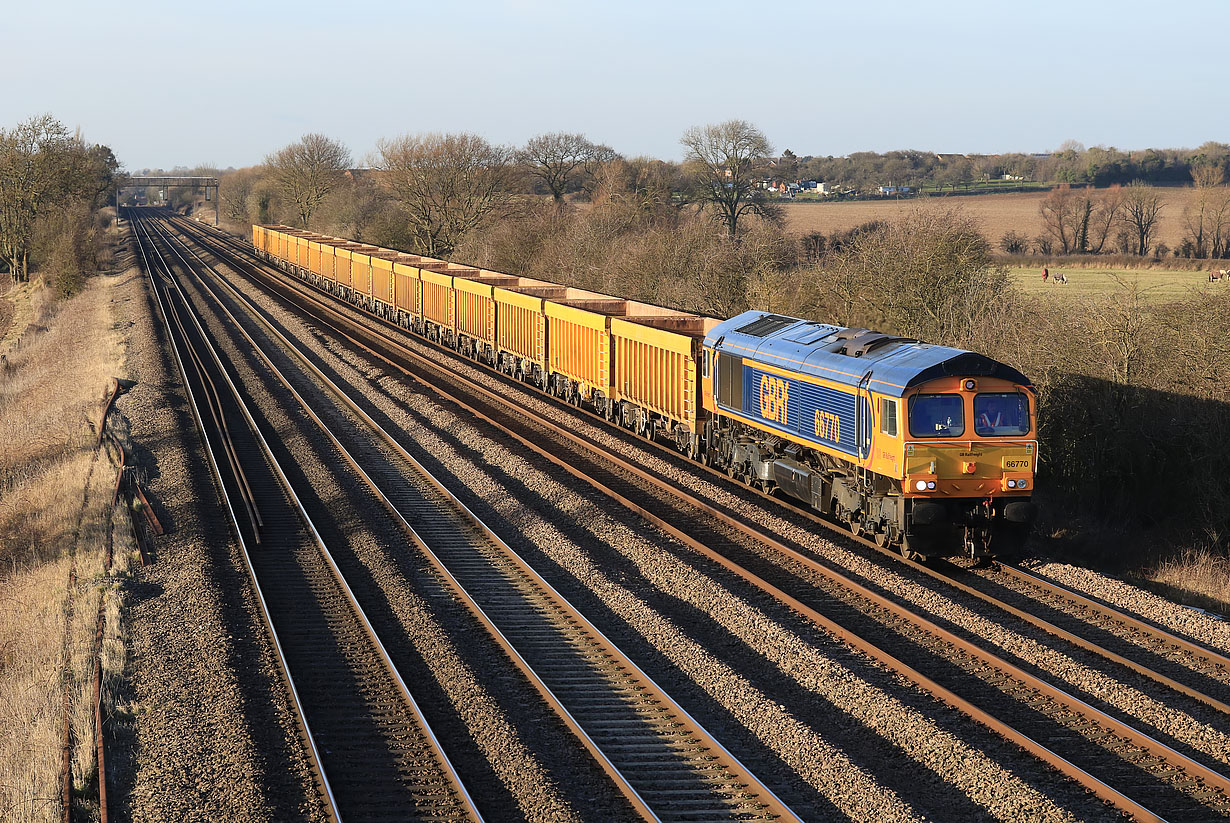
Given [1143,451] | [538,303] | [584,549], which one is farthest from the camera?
[538,303]

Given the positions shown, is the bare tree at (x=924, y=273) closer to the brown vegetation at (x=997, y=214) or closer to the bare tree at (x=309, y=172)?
the brown vegetation at (x=997, y=214)

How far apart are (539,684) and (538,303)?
1989 centimetres

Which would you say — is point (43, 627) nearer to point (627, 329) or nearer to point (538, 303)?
point (627, 329)

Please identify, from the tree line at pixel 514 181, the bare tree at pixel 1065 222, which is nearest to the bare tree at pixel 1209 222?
the bare tree at pixel 1065 222

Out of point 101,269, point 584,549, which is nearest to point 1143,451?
point 584,549

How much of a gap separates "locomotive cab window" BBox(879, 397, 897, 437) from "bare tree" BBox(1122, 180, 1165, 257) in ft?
199

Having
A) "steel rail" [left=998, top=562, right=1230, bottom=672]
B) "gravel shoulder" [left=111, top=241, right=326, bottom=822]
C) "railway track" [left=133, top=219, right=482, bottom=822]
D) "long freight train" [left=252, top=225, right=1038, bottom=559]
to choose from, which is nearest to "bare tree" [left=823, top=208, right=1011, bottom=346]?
"long freight train" [left=252, top=225, right=1038, bottom=559]

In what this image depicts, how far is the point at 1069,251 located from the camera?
70688mm

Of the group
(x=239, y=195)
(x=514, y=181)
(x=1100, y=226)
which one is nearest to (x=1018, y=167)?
(x=1100, y=226)

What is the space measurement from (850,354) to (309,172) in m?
95.5

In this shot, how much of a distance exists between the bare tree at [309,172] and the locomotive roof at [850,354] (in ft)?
294

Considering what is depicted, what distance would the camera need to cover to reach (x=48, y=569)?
17.3m

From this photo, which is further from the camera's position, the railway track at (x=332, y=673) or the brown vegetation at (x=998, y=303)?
the brown vegetation at (x=998, y=303)

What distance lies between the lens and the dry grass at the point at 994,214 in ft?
239
